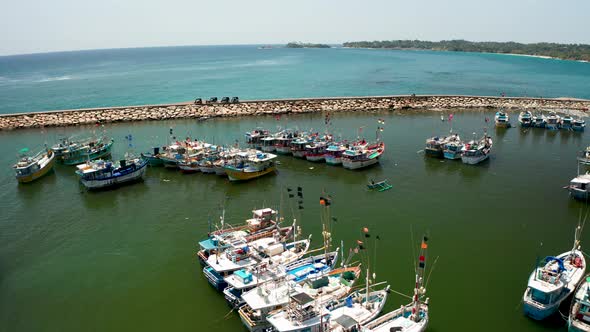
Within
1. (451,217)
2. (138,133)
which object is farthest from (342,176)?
(138,133)

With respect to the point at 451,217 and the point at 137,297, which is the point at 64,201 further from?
the point at 451,217

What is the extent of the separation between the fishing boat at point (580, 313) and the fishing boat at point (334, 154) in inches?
1313

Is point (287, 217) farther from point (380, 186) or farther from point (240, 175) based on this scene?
point (380, 186)

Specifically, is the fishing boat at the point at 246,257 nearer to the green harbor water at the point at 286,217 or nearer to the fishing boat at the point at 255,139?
the green harbor water at the point at 286,217

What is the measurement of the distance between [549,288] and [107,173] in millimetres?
44426

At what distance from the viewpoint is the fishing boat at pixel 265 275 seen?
81.0 ft

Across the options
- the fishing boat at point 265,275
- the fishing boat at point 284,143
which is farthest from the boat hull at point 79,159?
the fishing boat at point 265,275

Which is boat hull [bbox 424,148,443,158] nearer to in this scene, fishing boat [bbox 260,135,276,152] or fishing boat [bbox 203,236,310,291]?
fishing boat [bbox 260,135,276,152]

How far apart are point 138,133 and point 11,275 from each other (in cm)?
4637

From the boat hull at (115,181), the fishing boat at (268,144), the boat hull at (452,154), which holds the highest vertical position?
the fishing boat at (268,144)

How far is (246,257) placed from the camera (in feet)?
90.9

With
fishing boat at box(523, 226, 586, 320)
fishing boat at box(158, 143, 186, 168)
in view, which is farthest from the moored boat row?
fishing boat at box(158, 143, 186, 168)

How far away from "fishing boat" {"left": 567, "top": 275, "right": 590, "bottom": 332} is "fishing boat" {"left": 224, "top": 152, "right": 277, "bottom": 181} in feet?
112

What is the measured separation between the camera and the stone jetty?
82.8m
